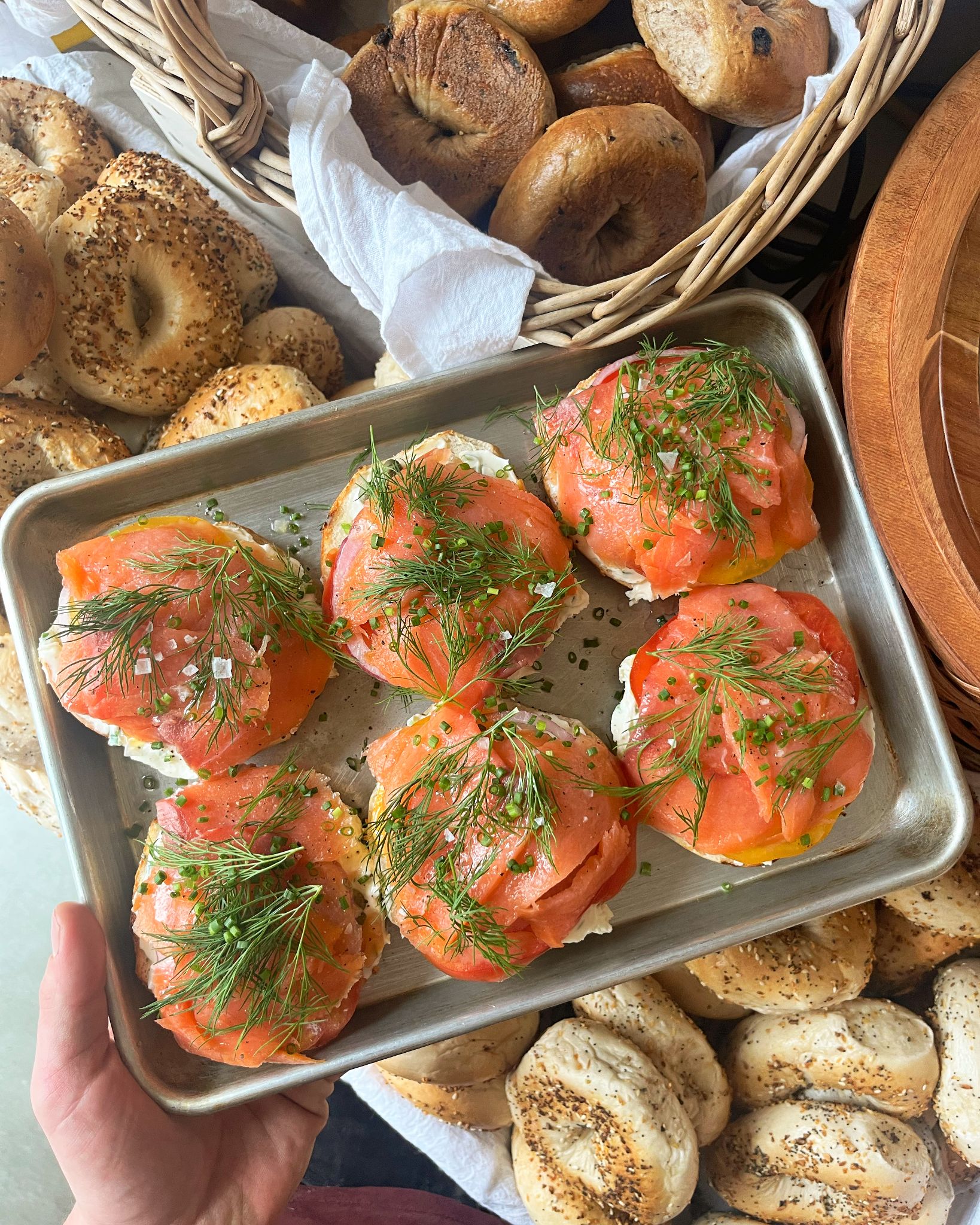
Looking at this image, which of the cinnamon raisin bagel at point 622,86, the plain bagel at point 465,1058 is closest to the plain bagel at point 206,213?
the cinnamon raisin bagel at point 622,86

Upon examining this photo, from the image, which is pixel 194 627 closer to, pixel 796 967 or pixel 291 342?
pixel 291 342

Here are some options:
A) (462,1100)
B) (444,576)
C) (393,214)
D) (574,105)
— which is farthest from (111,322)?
(462,1100)

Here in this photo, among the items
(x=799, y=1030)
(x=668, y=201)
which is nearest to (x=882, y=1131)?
(x=799, y=1030)

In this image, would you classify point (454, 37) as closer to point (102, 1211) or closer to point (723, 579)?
point (723, 579)

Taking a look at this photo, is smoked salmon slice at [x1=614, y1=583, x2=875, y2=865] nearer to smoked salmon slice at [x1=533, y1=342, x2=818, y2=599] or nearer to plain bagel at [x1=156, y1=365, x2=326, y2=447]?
smoked salmon slice at [x1=533, y1=342, x2=818, y2=599]

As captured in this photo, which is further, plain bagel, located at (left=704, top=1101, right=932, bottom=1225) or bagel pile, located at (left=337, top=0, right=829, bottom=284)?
plain bagel, located at (left=704, top=1101, right=932, bottom=1225)

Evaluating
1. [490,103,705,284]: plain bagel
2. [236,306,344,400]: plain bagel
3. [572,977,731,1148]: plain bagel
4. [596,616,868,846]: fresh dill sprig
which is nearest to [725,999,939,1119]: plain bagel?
[572,977,731,1148]: plain bagel
